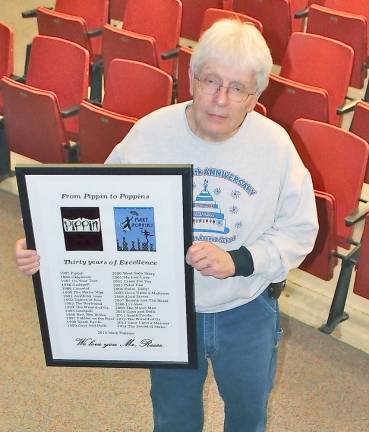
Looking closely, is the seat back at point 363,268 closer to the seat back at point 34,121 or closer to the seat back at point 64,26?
the seat back at point 34,121

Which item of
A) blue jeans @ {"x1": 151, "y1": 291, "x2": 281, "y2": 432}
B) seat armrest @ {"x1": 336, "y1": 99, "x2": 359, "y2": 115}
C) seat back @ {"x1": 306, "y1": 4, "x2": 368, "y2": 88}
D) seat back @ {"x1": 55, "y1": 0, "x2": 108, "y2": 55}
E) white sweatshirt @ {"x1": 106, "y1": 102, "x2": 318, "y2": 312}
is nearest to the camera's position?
white sweatshirt @ {"x1": 106, "y1": 102, "x2": 318, "y2": 312}

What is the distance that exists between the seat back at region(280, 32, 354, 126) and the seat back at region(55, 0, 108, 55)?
4.75 ft

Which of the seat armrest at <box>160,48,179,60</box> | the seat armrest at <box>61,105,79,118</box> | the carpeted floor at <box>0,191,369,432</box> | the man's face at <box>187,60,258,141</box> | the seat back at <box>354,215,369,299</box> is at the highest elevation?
the man's face at <box>187,60,258,141</box>

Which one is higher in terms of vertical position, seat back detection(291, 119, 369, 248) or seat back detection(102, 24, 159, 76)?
seat back detection(102, 24, 159, 76)

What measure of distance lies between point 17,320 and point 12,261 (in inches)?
18.8

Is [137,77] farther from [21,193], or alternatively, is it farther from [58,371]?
[21,193]

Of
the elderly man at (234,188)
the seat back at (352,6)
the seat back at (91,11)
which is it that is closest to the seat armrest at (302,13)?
the seat back at (352,6)

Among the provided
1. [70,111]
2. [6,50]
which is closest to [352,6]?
[70,111]

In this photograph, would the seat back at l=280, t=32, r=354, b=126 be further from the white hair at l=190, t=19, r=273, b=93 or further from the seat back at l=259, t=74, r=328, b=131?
the white hair at l=190, t=19, r=273, b=93

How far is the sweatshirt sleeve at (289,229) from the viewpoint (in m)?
1.82

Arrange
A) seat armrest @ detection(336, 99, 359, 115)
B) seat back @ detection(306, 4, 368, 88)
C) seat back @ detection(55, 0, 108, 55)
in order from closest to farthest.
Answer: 1. seat armrest @ detection(336, 99, 359, 115)
2. seat back @ detection(306, 4, 368, 88)
3. seat back @ detection(55, 0, 108, 55)

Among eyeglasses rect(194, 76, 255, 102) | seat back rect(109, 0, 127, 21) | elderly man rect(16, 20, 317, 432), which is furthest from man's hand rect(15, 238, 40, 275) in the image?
seat back rect(109, 0, 127, 21)

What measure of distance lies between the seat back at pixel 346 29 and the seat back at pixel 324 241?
1.91 m

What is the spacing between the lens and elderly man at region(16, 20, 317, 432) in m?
1.72
